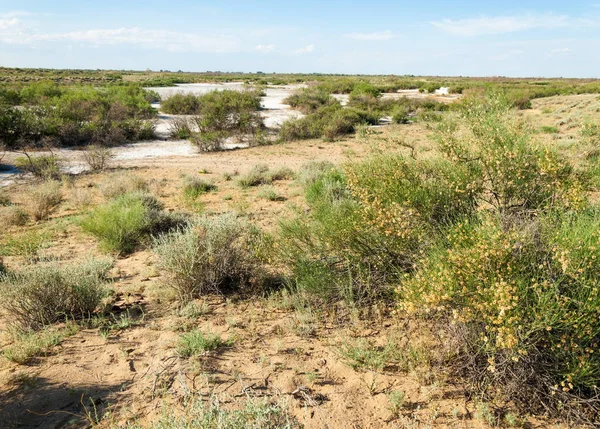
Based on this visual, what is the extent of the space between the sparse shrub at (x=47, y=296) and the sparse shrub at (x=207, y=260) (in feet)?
2.95

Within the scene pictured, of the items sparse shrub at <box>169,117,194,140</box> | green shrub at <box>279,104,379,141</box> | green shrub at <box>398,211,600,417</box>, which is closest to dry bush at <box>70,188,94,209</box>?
green shrub at <box>398,211,600,417</box>

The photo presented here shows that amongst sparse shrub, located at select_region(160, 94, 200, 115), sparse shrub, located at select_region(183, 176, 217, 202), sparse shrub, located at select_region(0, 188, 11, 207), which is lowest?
sparse shrub, located at select_region(0, 188, 11, 207)

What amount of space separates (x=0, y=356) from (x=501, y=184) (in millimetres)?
5233

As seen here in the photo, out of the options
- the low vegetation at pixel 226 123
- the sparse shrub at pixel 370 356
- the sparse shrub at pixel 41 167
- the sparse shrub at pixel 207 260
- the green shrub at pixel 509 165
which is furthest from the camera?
the low vegetation at pixel 226 123

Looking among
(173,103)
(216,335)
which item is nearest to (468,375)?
(216,335)

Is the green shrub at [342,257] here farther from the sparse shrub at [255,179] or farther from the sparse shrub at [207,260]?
the sparse shrub at [255,179]

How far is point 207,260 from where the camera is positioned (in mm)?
5129

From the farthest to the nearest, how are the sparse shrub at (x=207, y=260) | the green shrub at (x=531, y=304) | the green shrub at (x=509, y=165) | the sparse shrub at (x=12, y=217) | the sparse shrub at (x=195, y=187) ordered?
the sparse shrub at (x=195, y=187) → the sparse shrub at (x=12, y=217) → the sparse shrub at (x=207, y=260) → the green shrub at (x=509, y=165) → the green shrub at (x=531, y=304)

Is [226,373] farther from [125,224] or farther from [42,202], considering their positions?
[42,202]

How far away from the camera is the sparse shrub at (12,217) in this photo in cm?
866

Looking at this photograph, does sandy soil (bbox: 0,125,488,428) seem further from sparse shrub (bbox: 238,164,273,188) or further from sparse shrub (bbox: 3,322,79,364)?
sparse shrub (bbox: 238,164,273,188)

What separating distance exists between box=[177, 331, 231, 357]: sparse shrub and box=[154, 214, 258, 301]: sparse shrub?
1.03 metres

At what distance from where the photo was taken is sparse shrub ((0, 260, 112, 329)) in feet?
14.7

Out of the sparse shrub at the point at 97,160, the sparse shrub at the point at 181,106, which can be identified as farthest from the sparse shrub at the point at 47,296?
the sparse shrub at the point at 181,106
